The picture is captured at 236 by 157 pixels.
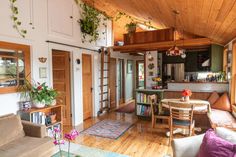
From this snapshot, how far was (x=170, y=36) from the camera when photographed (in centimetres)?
537

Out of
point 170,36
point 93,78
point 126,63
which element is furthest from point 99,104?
point 170,36

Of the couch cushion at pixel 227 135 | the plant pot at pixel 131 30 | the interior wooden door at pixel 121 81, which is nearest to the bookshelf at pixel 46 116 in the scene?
the couch cushion at pixel 227 135

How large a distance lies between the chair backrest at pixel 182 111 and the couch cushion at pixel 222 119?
1.58 ft

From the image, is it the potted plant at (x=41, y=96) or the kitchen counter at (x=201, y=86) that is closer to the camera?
the potted plant at (x=41, y=96)

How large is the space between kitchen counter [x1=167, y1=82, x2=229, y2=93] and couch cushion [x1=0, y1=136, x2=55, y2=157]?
3.66 m

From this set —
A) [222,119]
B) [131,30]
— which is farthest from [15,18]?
[222,119]

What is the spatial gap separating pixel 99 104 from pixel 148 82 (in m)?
1.92

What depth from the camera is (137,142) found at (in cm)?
366

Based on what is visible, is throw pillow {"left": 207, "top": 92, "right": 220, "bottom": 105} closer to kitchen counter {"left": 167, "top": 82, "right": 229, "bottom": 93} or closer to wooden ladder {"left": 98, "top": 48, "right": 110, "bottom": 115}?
kitchen counter {"left": 167, "top": 82, "right": 229, "bottom": 93}

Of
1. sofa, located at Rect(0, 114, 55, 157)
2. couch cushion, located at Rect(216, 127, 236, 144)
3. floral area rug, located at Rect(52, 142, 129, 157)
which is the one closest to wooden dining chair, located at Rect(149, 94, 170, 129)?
floral area rug, located at Rect(52, 142, 129, 157)

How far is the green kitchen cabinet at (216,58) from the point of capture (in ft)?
18.1

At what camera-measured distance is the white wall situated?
10.5 feet

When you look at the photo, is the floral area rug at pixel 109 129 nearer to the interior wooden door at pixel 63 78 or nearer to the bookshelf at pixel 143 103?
the bookshelf at pixel 143 103

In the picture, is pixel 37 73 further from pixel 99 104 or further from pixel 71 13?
pixel 99 104
